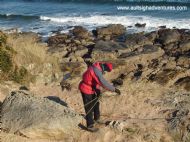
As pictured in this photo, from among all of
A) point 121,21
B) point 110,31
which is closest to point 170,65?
point 110,31

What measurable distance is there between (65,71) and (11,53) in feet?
9.92

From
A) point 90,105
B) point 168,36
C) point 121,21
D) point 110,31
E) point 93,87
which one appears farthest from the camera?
point 121,21

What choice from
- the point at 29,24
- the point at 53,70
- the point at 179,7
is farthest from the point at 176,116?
the point at 179,7

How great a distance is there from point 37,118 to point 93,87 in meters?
1.35

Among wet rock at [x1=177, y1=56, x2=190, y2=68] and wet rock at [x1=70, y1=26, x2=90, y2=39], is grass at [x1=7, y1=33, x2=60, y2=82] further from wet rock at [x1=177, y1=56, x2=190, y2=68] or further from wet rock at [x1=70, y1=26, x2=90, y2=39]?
wet rock at [x1=70, y1=26, x2=90, y2=39]

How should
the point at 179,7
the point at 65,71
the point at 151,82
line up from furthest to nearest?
1. the point at 179,7
2. the point at 65,71
3. the point at 151,82

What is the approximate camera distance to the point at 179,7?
35.5m

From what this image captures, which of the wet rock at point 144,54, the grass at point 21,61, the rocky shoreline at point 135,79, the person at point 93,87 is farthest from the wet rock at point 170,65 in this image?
the person at point 93,87

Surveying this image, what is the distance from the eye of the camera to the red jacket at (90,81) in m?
9.12

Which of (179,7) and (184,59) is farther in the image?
(179,7)

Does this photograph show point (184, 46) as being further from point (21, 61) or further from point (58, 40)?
point (21, 61)

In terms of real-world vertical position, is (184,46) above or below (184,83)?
below

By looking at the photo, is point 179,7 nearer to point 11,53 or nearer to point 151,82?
point 151,82

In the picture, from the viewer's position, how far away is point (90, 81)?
931cm
